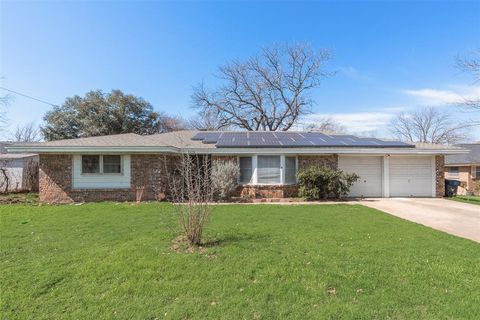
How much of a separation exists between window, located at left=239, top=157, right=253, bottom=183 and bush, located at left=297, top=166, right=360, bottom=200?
7.98 ft

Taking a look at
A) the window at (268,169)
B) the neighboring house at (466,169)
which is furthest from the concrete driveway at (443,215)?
the neighboring house at (466,169)

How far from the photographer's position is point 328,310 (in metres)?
3.42

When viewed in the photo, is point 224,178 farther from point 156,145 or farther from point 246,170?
point 156,145

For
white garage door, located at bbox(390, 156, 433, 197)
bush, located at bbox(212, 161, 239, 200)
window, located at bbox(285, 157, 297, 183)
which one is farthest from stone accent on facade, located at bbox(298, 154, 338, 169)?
bush, located at bbox(212, 161, 239, 200)

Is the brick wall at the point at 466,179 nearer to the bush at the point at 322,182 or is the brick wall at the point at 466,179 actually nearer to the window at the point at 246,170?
the bush at the point at 322,182

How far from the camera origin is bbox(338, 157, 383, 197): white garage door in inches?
586

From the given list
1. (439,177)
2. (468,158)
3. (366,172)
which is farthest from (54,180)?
(468,158)

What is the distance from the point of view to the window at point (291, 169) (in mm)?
14477

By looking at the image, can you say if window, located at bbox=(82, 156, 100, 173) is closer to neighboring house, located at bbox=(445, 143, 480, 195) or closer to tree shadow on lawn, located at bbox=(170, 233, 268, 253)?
tree shadow on lawn, located at bbox=(170, 233, 268, 253)

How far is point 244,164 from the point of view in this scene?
47.8ft

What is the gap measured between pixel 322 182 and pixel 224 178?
4466 mm

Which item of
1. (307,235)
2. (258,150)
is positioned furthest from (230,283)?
(258,150)

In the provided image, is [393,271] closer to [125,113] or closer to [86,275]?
[86,275]

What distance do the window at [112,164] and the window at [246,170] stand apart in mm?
5696
